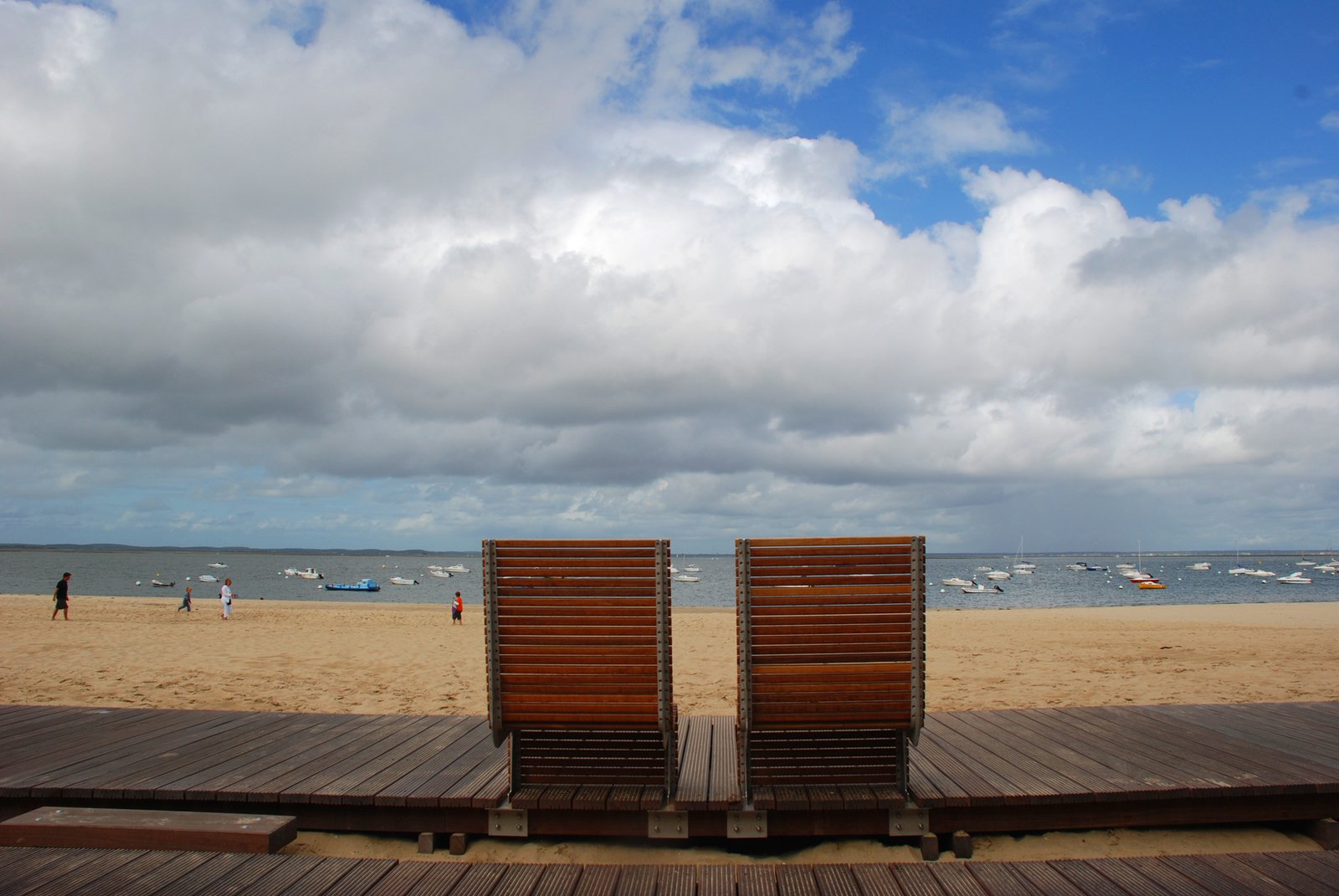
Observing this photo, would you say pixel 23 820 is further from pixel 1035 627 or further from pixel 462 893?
pixel 1035 627

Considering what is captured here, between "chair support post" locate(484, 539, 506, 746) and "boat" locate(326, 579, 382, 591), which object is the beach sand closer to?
"chair support post" locate(484, 539, 506, 746)

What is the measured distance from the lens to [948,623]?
31.2m

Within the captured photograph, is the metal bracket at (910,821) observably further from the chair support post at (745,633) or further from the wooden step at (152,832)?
the wooden step at (152,832)

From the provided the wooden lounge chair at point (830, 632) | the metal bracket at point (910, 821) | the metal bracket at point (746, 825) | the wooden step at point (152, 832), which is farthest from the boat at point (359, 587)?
the wooden lounge chair at point (830, 632)

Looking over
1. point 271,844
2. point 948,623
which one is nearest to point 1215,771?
point 271,844

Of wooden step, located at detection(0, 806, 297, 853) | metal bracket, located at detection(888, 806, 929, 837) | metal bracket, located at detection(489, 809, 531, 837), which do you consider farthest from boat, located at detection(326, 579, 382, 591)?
metal bracket, located at detection(888, 806, 929, 837)

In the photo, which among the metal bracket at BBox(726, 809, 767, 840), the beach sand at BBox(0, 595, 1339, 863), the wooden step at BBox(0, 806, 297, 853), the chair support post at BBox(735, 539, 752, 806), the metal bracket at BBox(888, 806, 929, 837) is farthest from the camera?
the beach sand at BBox(0, 595, 1339, 863)

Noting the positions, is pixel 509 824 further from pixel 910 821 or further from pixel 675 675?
pixel 675 675

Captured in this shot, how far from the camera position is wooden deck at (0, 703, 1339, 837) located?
4621 mm

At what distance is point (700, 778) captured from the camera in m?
4.94

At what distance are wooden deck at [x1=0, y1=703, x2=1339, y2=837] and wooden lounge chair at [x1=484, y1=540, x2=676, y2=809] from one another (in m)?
0.51

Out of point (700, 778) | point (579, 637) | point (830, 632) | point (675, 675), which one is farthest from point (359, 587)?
point (830, 632)

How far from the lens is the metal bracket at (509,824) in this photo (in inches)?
183

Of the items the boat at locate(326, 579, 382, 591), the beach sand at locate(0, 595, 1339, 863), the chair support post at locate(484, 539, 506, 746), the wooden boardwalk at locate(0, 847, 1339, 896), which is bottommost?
the boat at locate(326, 579, 382, 591)
